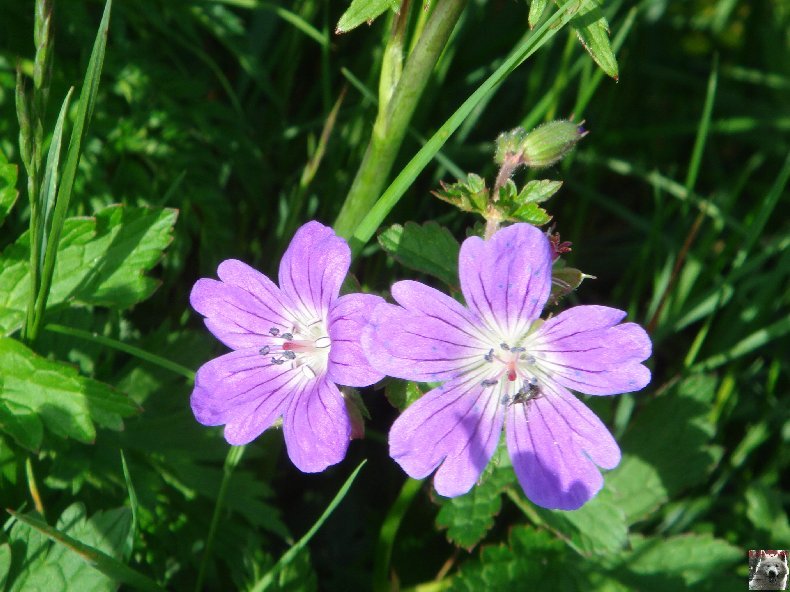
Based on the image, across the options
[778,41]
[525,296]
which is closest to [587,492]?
[525,296]

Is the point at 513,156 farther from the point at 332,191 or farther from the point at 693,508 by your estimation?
the point at 693,508

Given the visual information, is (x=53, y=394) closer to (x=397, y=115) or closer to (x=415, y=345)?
(x=415, y=345)

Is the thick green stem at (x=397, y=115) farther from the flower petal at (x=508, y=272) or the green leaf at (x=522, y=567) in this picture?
the green leaf at (x=522, y=567)

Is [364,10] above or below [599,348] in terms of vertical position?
above

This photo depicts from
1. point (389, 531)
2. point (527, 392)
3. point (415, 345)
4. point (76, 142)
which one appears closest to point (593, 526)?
point (389, 531)

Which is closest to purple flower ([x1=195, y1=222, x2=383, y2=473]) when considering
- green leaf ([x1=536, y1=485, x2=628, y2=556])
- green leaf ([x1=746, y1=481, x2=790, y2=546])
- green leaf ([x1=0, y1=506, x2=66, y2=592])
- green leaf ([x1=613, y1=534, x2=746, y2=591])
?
green leaf ([x1=0, y1=506, x2=66, y2=592])

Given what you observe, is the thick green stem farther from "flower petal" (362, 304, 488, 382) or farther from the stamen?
the stamen

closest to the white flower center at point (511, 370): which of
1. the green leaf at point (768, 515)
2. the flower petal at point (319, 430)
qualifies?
the flower petal at point (319, 430)

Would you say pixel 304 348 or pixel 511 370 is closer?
pixel 511 370
